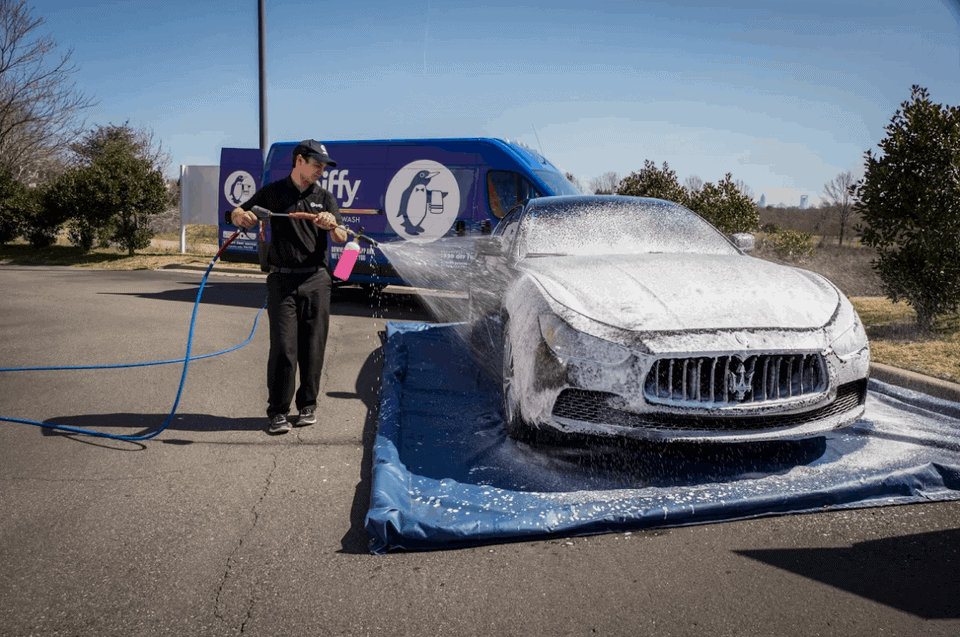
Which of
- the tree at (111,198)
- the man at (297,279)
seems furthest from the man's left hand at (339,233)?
the tree at (111,198)

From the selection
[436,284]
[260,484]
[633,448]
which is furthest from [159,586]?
Result: [436,284]

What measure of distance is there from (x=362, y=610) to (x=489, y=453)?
1.53m

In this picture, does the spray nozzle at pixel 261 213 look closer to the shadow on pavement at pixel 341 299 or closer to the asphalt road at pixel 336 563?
the asphalt road at pixel 336 563

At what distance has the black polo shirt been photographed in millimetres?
4504

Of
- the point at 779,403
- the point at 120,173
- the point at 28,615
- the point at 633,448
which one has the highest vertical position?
the point at 120,173

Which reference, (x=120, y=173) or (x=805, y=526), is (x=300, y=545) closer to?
(x=805, y=526)

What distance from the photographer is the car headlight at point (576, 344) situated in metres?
3.36

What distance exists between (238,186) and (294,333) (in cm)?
1145

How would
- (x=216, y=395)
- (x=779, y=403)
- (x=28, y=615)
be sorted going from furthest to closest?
(x=216, y=395)
(x=779, y=403)
(x=28, y=615)

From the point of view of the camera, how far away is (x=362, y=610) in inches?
95.5

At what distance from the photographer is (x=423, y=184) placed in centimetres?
1112

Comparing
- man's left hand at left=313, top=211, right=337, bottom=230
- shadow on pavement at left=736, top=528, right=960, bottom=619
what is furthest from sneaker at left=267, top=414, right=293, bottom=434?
shadow on pavement at left=736, top=528, right=960, bottom=619

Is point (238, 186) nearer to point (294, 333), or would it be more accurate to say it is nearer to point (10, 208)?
point (294, 333)

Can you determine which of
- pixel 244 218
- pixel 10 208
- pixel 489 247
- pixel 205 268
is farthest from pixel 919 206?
pixel 10 208
